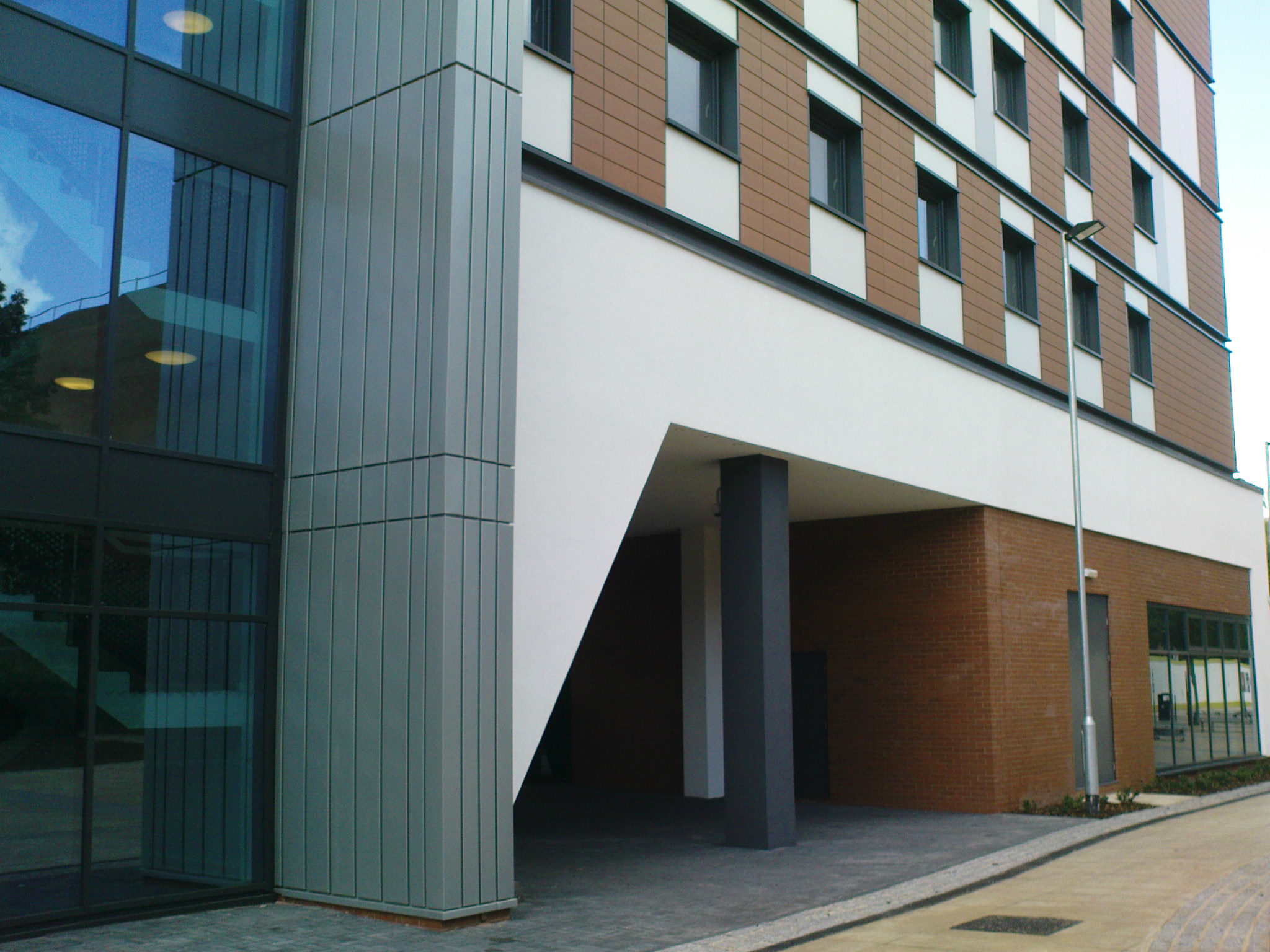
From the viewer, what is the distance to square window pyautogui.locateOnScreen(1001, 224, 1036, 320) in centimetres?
1897

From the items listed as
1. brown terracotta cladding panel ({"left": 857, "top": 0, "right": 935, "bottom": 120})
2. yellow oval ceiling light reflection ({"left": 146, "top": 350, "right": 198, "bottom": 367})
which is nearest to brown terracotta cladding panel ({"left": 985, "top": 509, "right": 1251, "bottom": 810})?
brown terracotta cladding panel ({"left": 857, "top": 0, "right": 935, "bottom": 120})

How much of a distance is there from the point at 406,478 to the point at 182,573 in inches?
72.8

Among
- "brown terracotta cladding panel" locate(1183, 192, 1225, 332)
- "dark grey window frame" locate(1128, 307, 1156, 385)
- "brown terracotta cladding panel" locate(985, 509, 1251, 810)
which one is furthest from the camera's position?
Result: "brown terracotta cladding panel" locate(1183, 192, 1225, 332)

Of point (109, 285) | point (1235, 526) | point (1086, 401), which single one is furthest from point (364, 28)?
point (1235, 526)

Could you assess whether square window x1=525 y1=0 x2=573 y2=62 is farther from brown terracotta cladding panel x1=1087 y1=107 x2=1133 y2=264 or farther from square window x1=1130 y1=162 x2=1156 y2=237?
square window x1=1130 y1=162 x2=1156 y2=237

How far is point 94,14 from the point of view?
30.5 feet

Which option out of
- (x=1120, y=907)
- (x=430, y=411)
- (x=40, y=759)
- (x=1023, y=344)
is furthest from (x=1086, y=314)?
(x=40, y=759)

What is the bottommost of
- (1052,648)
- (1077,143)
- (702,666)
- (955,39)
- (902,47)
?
(702,666)

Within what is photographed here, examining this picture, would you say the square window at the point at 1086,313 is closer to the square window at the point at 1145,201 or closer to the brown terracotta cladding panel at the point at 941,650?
the brown terracotta cladding panel at the point at 941,650

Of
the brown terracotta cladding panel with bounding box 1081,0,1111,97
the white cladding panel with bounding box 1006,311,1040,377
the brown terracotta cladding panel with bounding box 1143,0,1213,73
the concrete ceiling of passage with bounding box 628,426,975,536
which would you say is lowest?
the concrete ceiling of passage with bounding box 628,426,975,536

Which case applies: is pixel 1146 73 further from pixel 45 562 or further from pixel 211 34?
pixel 45 562

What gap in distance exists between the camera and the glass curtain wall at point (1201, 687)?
21188mm

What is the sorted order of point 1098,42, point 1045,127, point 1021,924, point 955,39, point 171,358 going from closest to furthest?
point 1021,924, point 171,358, point 955,39, point 1045,127, point 1098,42

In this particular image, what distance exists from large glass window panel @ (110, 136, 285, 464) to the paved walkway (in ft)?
19.4
